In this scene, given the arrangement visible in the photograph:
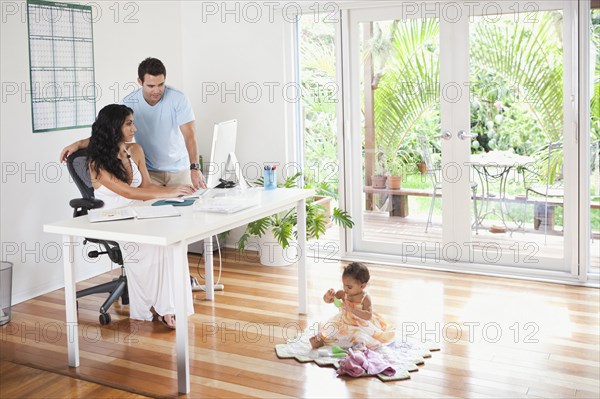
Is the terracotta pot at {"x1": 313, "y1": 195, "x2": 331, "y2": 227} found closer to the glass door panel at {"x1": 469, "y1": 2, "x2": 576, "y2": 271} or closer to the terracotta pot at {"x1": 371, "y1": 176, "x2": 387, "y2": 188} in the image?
the terracotta pot at {"x1": 371, "y1": 176, "x2": 387, "y2": 188}

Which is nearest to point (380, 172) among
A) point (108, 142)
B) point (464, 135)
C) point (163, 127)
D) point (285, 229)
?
point (464, 135)

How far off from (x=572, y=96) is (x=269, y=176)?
200 centimetres

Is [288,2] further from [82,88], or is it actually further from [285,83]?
[82,88]

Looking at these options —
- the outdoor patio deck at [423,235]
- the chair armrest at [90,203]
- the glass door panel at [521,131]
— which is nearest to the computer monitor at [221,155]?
the chair armrest at [90,203]

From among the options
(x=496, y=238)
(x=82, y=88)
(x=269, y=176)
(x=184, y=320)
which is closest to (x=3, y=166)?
(x=82, y=88)

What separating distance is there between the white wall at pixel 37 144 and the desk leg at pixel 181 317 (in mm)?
1839

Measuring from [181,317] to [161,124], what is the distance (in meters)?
1.85

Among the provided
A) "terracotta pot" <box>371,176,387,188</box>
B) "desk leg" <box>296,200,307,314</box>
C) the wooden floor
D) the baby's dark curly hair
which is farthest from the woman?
"terracotta pot" <box>371,176,387,188</box>

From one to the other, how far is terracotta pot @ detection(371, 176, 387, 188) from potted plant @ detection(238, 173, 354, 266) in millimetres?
306

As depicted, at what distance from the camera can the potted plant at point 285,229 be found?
553 cm

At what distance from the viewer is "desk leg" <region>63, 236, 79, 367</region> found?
369 cm

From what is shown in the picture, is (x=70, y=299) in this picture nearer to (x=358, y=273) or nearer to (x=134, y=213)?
(x=134, y=213)

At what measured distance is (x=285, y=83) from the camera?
586 centimetres

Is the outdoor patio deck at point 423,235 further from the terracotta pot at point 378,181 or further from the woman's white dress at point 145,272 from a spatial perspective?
the woman's white dress at point 145,272
